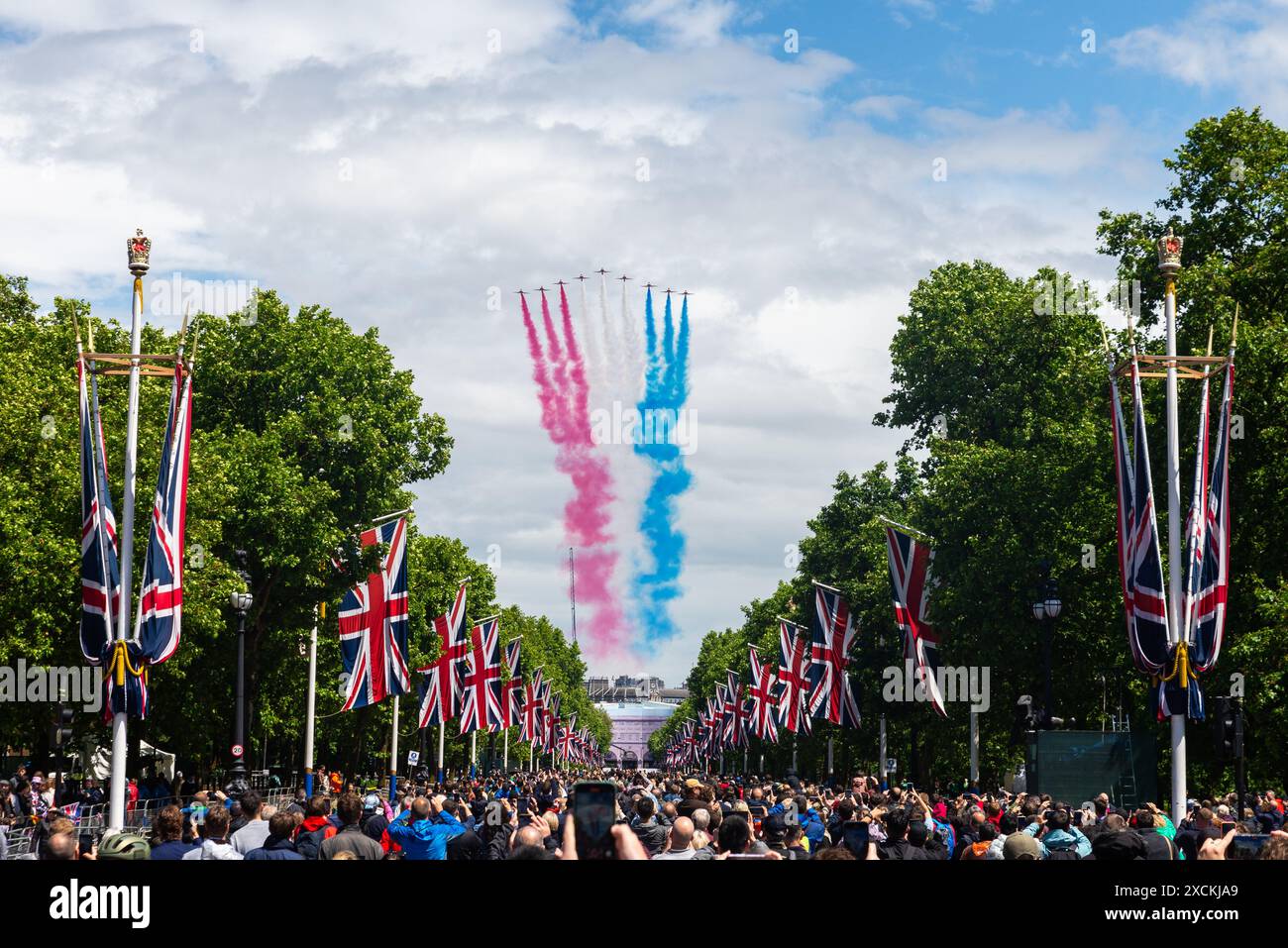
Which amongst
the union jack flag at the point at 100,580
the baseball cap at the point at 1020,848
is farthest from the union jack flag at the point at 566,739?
the baseball cap at the point at 1020,848

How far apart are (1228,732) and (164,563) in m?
16.6

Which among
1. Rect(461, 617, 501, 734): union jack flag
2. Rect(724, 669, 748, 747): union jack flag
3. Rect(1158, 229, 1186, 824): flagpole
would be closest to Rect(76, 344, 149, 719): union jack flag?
Rect(1158, 229, 1186, 824): flagpole

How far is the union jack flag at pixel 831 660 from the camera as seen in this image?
52.3m

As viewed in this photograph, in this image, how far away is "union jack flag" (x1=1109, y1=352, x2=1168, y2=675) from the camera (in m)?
24.6

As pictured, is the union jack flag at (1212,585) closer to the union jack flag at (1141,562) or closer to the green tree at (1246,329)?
the union jack flag at (1141,562)

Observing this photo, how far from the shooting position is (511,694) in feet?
236

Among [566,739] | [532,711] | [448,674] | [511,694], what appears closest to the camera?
[448,674]

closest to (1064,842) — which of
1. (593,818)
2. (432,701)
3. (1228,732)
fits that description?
(593,818)

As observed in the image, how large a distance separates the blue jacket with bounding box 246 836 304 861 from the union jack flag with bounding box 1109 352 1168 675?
16180mm

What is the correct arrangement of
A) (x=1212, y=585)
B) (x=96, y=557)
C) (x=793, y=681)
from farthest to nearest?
(x=793, y=681) → (x=1212, y=585) → (x=96, y=557)

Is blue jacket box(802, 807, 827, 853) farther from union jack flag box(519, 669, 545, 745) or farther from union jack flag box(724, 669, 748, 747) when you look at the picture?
union jack flag box(724, 669, 748, 747)

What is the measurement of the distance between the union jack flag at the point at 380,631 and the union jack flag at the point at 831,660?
18.2 metres

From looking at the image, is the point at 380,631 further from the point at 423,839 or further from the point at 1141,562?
the point at 423,839

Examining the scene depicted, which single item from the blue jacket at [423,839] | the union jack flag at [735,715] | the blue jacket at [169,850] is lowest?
the union jack flag at [735,715]
